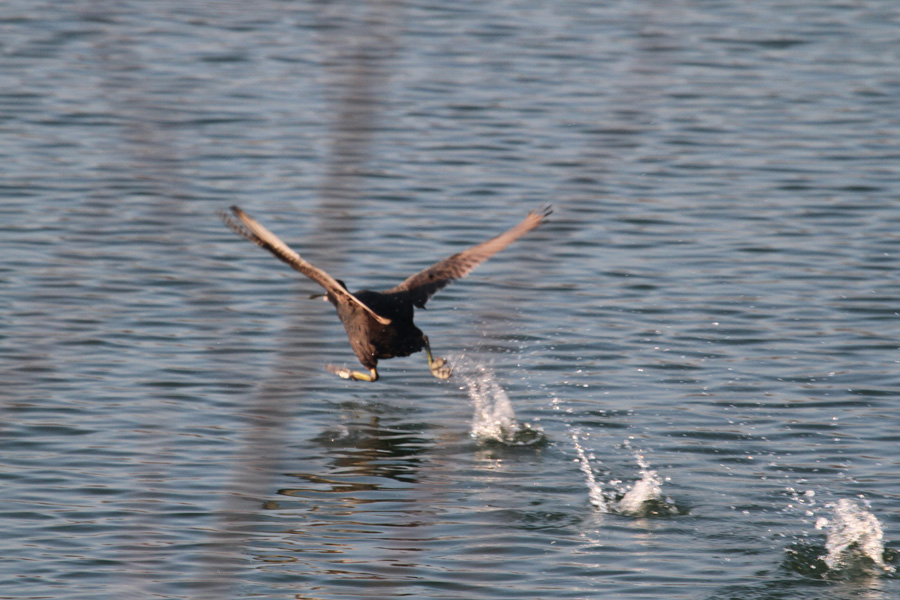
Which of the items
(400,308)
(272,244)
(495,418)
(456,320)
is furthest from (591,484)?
(456,320)

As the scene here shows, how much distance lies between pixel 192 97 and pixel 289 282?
16.3 feet

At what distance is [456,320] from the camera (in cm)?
980

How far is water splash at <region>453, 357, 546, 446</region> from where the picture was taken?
7797mm

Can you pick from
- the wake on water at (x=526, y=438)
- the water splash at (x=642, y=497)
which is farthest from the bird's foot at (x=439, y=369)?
the water splash at (x=642, y=497)

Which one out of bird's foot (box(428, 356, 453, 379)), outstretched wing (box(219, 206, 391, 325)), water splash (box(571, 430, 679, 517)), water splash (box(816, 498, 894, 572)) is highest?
outstretched wing (box(219, 206, 391, 325))

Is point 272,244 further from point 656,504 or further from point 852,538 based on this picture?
point 852,538

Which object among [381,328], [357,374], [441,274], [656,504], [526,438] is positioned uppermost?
[441,274]

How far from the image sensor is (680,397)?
8.43 m

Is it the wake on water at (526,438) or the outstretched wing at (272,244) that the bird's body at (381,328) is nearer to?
the outstretched wing at (272,244)

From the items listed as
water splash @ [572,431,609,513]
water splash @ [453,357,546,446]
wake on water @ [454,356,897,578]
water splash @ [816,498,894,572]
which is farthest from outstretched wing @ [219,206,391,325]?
water splash @ [816,498,894,572]

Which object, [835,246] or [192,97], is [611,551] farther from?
[192,97]

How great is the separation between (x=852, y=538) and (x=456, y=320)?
4088 mm

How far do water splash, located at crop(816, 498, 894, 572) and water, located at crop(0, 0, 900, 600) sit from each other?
0.03 m

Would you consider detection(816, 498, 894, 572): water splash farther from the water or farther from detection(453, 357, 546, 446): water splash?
detection(453, 357, 546, 446): water splash
